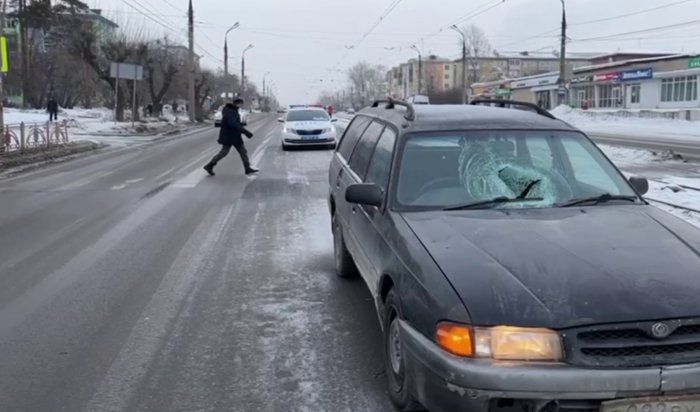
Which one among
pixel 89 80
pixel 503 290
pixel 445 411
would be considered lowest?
pixel 445 411

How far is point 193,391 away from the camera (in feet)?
13.3

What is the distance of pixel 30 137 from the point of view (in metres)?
22.0

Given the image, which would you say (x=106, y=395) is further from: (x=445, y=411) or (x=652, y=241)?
(x=652, y=241)

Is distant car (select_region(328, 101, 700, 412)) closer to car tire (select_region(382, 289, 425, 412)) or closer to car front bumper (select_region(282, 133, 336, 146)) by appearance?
car tire (select_region(382, 289, 425, 412))

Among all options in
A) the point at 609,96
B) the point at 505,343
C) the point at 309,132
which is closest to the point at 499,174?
the point at 505,343

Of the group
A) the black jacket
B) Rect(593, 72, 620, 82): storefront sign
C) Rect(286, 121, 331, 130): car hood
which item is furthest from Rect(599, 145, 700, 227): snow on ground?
Rect(593, 72, 620, 82): storefront sign

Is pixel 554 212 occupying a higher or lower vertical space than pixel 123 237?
higher

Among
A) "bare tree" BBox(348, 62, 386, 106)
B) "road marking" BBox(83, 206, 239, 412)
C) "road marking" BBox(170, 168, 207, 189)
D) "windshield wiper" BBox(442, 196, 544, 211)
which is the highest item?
"bare tree" BBox(348, 62, 386, 106)

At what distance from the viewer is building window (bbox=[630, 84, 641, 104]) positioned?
6377cm

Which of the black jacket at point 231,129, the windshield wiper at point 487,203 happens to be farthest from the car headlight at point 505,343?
the black jacket at point 231,129

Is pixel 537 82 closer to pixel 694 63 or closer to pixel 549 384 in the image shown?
pixel 694 63

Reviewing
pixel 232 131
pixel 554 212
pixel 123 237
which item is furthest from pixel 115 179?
pixel 554 212

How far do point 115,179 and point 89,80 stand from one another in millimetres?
57468

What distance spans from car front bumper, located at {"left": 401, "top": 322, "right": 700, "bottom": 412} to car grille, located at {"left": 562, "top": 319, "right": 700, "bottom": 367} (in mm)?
40
